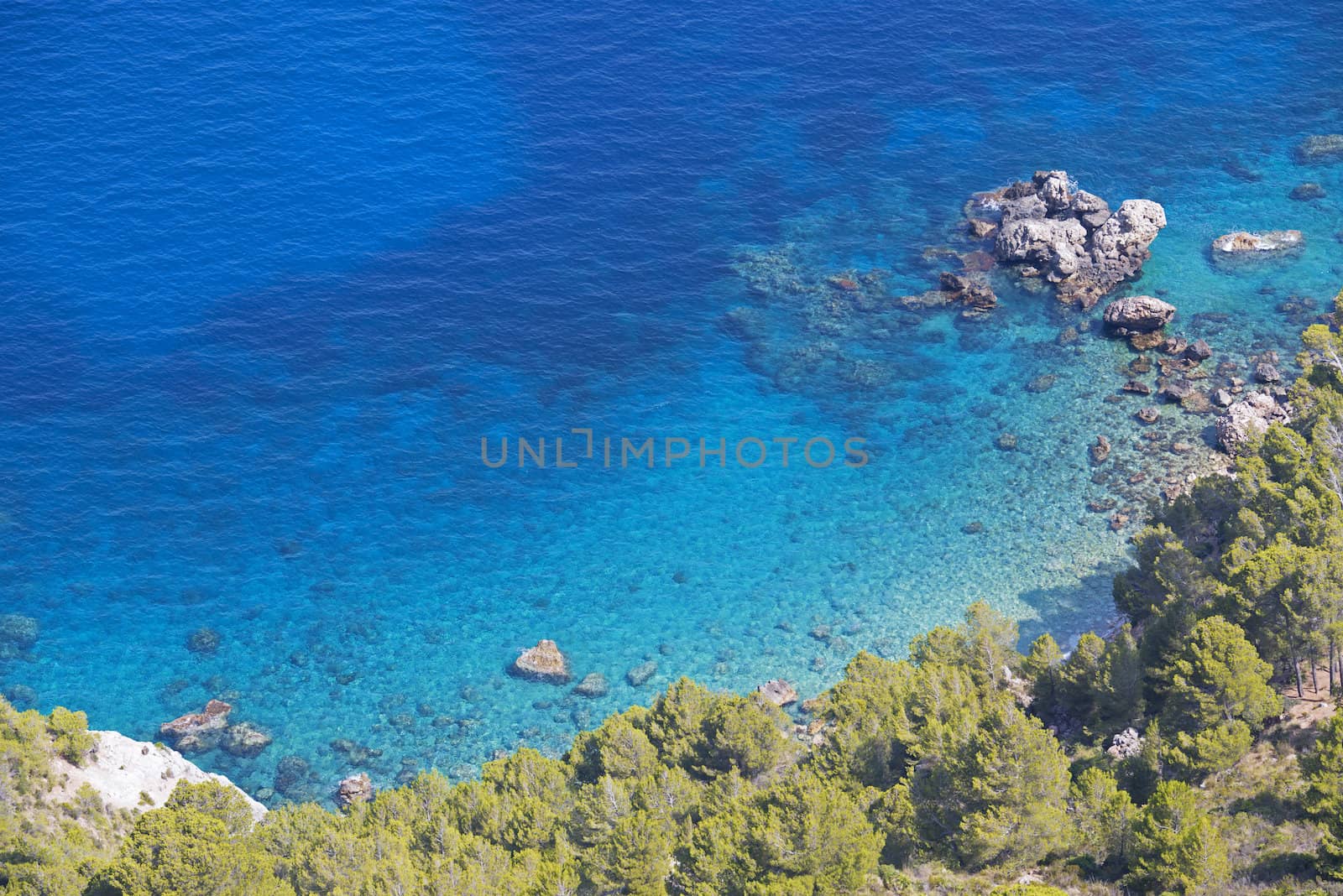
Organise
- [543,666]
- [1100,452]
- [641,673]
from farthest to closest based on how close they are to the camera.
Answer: [1100,452] < [543,666] < [641,673]

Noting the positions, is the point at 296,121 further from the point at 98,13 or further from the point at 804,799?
the point at 804,799

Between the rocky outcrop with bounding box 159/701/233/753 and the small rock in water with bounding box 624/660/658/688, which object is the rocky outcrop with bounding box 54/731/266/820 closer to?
the rocky outcrop with bounding box 159/701/233/753

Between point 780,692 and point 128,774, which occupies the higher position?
point 128,774

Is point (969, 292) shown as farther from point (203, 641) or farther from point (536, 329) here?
point (203, 641)

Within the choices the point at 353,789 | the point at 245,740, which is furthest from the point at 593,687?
the point at 245,740

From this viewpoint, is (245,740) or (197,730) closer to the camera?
(245,740)

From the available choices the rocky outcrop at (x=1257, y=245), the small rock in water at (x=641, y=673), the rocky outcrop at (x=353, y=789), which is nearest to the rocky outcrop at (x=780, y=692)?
the small rock in water at (x=641, y=673)

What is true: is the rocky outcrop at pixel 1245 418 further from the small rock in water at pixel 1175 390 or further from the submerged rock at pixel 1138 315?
the submerged rock at pixel 1138 315
